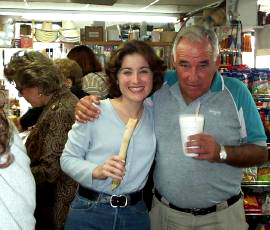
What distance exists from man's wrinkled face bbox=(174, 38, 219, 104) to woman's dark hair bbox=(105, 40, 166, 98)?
0.12m

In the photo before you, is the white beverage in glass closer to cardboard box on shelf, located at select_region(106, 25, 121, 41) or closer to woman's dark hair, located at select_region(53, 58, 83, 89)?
woman's dark hair, located at select_region(53, 58, 83, 89)

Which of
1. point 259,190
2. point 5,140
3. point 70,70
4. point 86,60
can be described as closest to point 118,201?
point 5,140

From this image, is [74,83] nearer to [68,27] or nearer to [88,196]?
[88,196]

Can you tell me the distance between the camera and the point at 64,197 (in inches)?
101

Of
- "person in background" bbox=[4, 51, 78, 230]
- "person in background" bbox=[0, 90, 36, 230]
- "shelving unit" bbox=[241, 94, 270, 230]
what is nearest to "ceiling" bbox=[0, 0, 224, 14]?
"shelving unit" bbox=[241, 94, 270, 230]

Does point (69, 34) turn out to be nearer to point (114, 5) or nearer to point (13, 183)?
point (114, 5)

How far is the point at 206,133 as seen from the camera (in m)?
2.04

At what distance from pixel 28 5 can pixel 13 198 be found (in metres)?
7.71

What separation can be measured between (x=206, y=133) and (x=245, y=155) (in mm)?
A: 223

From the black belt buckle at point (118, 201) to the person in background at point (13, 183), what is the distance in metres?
0.74

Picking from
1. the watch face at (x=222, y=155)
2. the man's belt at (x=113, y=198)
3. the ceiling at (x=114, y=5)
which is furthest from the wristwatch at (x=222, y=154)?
the ceiling at (x=114, y=5)

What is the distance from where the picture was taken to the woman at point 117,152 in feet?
6.35

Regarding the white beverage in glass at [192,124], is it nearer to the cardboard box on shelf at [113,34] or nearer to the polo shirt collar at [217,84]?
the polo shirt collar at [217,84]

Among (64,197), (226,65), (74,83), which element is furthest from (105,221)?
(226,65)
